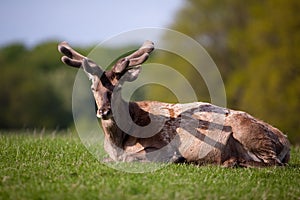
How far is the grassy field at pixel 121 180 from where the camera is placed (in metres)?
8.55

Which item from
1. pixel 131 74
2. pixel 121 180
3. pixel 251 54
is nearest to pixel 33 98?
pixel 251 54

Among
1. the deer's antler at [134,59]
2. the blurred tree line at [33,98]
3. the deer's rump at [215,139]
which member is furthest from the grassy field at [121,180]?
the blurred tree line at [33,98]

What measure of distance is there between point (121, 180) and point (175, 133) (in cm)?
301

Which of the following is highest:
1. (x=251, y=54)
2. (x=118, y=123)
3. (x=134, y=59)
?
(x=134, y=59)

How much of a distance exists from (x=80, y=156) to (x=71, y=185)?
2.94m

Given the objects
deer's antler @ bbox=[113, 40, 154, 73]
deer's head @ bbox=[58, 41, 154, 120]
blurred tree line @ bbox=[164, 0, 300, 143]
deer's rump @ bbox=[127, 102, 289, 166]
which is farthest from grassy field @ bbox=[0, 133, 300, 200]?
blurred tree line @ bbox=[164, 0, 300, 143]

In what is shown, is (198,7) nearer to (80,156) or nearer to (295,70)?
(295,70)

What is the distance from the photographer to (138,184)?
9.16 metres

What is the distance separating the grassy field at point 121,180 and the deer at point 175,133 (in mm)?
592

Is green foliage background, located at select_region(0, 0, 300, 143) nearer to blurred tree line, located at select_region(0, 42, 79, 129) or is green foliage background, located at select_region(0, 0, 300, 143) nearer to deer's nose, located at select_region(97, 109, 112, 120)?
blurred tree line, located at select_region(0, 42, 79, 129)

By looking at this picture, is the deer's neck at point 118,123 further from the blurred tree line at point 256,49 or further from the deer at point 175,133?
the blurred tree line at point 256,49

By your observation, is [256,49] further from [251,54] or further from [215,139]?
[215,139]

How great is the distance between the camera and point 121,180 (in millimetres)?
9398

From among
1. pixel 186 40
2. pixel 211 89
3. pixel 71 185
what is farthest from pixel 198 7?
pixel 71 185
